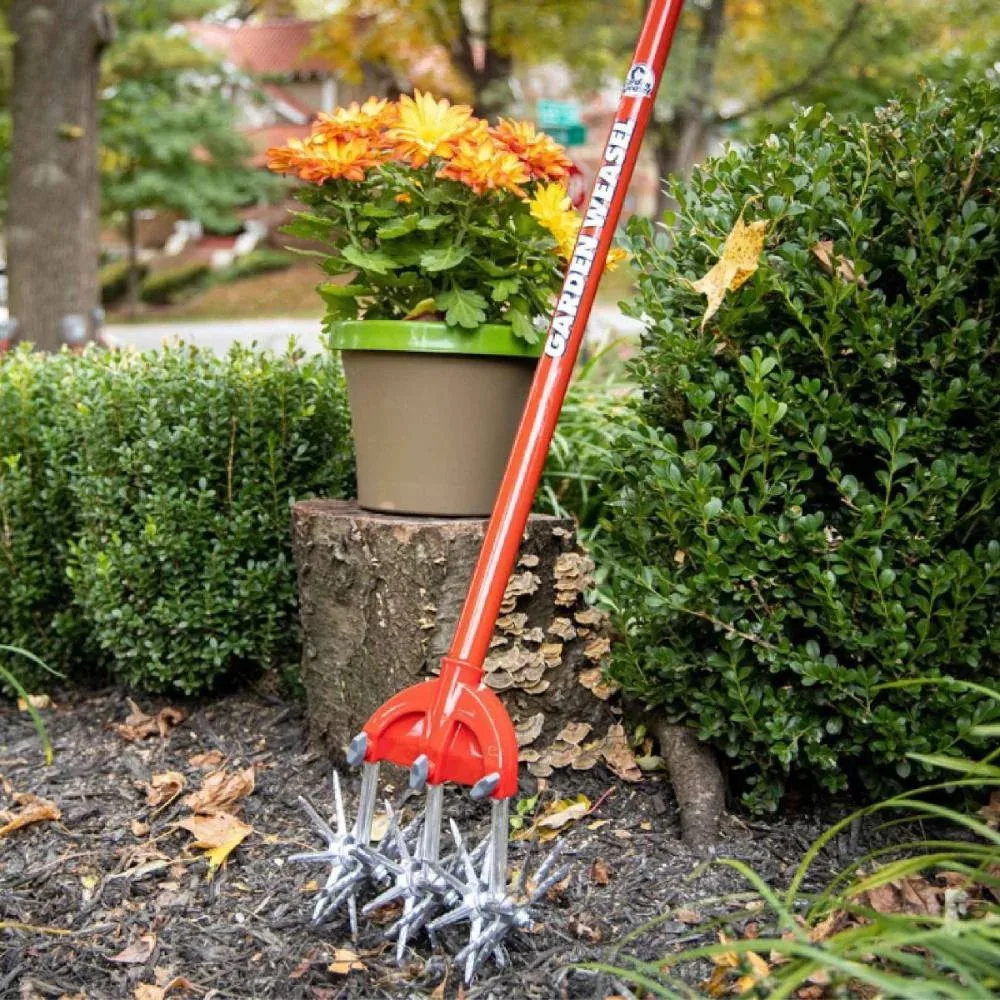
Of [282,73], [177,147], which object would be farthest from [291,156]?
[282,73]

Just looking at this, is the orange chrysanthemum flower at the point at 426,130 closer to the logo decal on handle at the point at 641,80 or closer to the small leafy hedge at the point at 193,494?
the logo decal on handle at the point at 641,80

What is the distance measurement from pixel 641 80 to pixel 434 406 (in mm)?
707

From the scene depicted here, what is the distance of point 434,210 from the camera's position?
225 centimetres

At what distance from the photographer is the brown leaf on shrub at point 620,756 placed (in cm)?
242

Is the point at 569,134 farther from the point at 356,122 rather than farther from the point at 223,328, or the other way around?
the point at 223,328

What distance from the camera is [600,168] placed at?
6.50 feet

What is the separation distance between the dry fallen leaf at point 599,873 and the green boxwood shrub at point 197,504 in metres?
1.07

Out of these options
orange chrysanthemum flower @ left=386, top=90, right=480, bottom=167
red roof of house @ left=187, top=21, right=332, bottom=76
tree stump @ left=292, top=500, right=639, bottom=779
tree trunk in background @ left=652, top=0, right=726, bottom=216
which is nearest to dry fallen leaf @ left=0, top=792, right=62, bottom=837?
tree stump @ left=292, top=500, right=639, bottom=779

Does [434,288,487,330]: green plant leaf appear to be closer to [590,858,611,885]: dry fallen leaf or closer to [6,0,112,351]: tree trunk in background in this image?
[590,858,611,885]: dry fallen leaf

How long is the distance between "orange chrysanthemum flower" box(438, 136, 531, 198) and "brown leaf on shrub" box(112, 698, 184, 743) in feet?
4.99

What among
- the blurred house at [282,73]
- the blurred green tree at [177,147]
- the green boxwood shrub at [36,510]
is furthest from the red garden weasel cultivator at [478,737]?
the blurred house at [282,73]

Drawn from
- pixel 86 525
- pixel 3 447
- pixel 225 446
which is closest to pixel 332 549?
pixel 225 446

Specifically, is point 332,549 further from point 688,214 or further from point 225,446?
point 688,214

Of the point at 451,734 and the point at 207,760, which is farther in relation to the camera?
the point at 207,760
